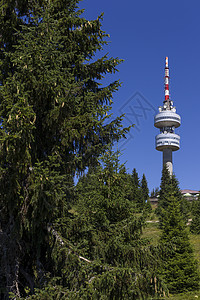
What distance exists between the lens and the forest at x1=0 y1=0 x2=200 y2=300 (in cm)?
750

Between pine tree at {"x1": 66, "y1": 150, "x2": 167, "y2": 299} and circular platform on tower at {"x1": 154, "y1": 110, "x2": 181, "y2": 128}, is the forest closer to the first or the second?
pine tree at {"x1": 66, "y1": 150, "x2": 167, "y2": 299}

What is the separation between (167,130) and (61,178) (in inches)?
4161

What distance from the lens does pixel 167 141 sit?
Answer: 106 m

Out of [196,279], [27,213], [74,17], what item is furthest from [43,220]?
[196,279]

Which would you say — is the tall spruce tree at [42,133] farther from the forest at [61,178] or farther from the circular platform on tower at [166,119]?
the circular platform on tower at [166,119]

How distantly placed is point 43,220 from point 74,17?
632 centimetres

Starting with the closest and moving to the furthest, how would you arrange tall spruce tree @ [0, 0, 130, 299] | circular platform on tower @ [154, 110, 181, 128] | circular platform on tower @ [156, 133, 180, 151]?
tall spruce tree @ [0, 0, 130, 299]
circular platform on tower @ [156, 133, 180, 151]
circular platform on tower @ [154, 110, 181, 128]

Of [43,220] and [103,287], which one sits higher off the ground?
[43,220]

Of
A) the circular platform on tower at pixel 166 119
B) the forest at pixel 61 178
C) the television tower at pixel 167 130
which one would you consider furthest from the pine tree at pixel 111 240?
the circular platform on tower at pixel 166 119

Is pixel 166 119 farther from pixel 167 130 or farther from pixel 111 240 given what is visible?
pixel 111 240

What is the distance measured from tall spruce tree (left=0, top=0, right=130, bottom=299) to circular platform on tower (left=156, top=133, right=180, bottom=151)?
321 feet

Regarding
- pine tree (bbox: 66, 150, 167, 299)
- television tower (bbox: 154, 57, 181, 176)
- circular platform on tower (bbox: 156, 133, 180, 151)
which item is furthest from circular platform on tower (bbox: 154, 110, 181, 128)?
pine tree (bbox: 66, 150, 167, 299)

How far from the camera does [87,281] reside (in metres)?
7.55

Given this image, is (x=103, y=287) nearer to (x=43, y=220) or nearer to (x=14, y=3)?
(x=43, y=220)
